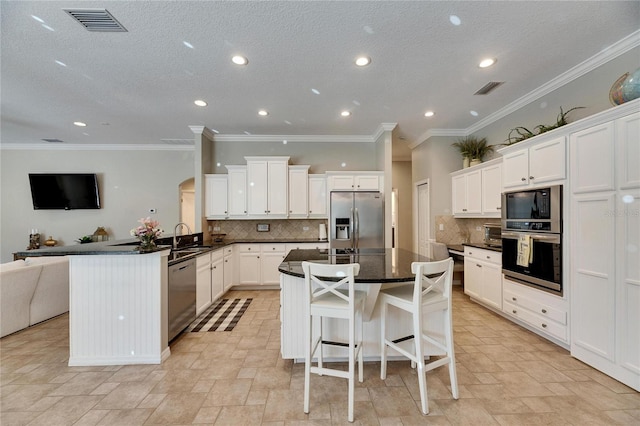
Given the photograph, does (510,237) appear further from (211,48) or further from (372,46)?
(211,48)

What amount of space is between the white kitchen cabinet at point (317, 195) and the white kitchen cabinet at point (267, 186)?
482mm

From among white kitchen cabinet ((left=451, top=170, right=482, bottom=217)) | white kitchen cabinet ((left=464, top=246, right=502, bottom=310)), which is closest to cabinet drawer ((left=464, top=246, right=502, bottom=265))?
white kitchen cabinet ((left=464, top=246, right=502, bottom=310))

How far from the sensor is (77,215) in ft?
19.4

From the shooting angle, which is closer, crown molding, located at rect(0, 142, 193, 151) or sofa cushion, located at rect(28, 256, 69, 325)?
→ sofa cushion, located at rect(28, 256, 69, 325)

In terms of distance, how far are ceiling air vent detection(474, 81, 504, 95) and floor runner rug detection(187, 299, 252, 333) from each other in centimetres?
434

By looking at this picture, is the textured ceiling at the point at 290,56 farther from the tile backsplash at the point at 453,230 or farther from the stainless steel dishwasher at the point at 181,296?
the stainless steel dishwasher at the point at 181,296

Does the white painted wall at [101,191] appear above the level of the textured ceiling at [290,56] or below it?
below

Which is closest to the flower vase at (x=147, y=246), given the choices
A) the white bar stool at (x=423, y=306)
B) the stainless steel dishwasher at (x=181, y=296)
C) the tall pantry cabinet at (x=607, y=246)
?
the stainless steel dishwasher at (x=181, y=296)

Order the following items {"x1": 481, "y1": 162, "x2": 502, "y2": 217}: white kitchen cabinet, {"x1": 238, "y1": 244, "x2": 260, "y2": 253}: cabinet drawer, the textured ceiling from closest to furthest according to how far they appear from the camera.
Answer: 1. the textured ceiling
2. {"x1": 481, "y1": 162, "x2": 502, "y2": 217}: white kitchen cabinet
3. {"x1": 238, "y1": 244, "x2": 260, "y2": 253}: cabinet drawer

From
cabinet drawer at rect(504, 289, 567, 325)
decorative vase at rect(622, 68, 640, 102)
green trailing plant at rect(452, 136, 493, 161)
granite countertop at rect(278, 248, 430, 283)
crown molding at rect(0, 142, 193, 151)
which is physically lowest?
cabinet drawer at rect(504, 289, 567, 325)

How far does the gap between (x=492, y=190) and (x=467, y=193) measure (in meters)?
0.60

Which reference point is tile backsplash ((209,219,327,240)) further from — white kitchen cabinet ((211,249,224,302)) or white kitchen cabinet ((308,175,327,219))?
white kitchen cabinet ((211,249,224,302))

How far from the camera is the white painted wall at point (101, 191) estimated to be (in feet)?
18.8

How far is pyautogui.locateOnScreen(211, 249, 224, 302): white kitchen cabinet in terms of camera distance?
154 inches
